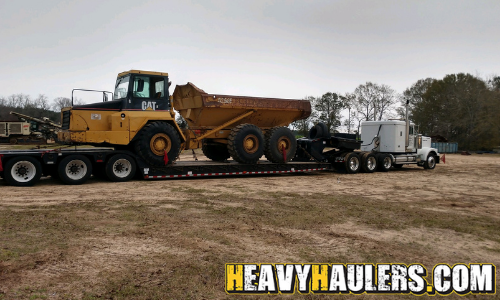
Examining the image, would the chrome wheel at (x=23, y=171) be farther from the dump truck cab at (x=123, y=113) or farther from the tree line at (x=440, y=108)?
the tree line at (x=440, y=108)

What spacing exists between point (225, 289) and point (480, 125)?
171 feet

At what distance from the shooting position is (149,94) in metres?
13.8

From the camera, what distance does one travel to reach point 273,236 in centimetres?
685

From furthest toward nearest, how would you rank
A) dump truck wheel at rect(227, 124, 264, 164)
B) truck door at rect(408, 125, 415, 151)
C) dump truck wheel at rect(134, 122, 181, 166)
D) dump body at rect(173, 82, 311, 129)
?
1. truck door at rect(408, 125, 415, 151)
2. dump truck wheel at rect(227, 124, 264, 164)
3. dump body at rect(173, 82, 311, 129)
4. dump truck wheel at rect(134, 122, 181, 166)

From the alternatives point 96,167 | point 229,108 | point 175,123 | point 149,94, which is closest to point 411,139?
point 229,108

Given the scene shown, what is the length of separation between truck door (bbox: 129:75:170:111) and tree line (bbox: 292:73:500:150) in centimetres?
3184

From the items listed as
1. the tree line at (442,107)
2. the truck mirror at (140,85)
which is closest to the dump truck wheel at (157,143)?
the truck mirror at (140,85)

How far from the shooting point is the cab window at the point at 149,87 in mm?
13484

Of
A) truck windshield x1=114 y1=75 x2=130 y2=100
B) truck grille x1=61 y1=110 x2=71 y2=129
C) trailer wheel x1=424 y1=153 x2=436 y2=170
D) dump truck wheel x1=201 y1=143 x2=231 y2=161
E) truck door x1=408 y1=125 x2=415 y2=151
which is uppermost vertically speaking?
truck windshield x1=114 y1=75 x2=130 y2=100

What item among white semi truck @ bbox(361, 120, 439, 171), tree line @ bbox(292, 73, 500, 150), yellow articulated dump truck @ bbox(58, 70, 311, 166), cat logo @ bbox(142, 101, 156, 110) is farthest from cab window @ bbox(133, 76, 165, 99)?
tree line @ bbox(292, 73, 500, 150)

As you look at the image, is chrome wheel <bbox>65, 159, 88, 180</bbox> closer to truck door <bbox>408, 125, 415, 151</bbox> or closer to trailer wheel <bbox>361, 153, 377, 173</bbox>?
trailer wheel <bbox>361, 153, 377, 173</bbox>

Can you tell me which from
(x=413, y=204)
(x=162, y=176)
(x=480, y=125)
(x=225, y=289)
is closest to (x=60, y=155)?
(x=162, y=176)

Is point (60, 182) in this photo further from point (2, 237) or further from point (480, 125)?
point (480, 125)

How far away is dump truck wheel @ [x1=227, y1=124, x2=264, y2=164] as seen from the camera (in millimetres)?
15102
